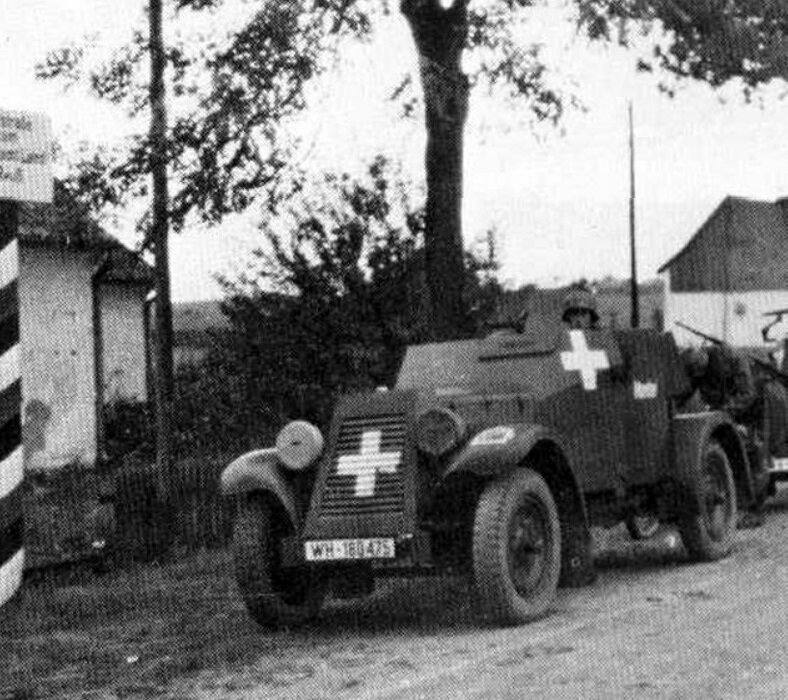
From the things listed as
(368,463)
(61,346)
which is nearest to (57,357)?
(61,346)

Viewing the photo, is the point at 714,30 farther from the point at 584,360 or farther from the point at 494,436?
the point at 494,436

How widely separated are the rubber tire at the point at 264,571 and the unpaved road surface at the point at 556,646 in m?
0.14

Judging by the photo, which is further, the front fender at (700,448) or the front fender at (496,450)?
the front fender at (700,448)

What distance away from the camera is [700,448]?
1127 cm

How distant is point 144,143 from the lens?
50.1ft

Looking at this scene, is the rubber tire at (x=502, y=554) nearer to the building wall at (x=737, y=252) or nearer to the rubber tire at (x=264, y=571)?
the rubber tire at (x=264, y=571)

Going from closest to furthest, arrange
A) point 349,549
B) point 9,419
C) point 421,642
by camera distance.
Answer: point 9,419
point 421,642
point 349,549

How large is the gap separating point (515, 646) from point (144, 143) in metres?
8.57

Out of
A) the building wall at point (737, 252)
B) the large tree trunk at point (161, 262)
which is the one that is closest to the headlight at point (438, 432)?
the large tree trunk at point (161, 262)

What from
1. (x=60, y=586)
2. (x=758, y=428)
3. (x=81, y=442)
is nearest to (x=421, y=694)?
(x=60, y=586)

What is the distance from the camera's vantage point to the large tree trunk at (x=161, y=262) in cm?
1503

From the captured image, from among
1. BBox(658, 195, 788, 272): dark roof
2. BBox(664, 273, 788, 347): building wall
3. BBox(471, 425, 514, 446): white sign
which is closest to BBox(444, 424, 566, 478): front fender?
BBox(471, 425, 514, 446): white sign

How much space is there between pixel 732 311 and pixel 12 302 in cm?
6474

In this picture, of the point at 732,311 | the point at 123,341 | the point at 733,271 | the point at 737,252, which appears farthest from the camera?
the point at 737,252
